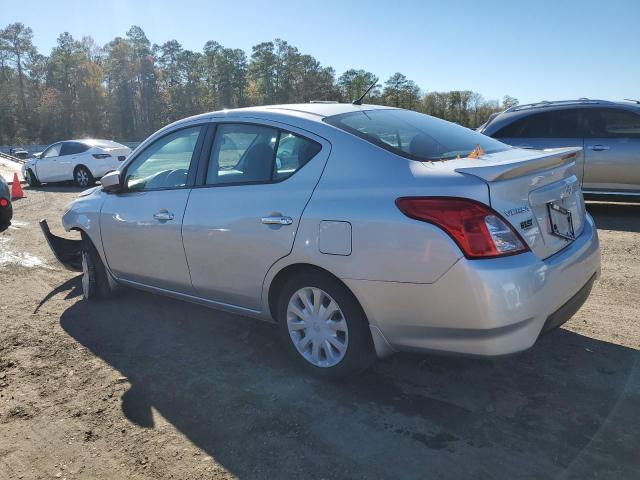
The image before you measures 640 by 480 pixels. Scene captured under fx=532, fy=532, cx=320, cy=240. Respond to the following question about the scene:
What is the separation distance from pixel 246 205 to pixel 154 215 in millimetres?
1038

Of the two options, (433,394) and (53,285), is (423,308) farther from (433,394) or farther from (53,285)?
(53,285)

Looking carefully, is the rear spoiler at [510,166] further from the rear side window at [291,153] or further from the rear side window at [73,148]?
the rear side window at [73,148]

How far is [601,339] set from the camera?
373 cm

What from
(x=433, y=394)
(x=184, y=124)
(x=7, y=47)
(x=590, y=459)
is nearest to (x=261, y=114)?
(x=184, y=124)

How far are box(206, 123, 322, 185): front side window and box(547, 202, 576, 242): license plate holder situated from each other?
4.55 ft

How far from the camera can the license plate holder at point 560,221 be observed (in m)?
2.94

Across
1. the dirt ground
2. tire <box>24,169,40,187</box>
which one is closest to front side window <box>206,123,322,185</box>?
the dirt ground

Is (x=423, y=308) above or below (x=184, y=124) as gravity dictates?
below

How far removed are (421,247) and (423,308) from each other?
326 millimetres

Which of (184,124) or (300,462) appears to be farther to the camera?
(184,124)

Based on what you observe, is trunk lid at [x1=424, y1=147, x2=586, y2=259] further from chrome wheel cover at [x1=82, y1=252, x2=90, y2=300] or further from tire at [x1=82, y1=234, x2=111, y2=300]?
chrome wheel cover at [x1=82, y1=252, x2=90, y2=300]

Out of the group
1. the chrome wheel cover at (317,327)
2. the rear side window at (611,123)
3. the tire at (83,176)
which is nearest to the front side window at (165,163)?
the chrome wheel cover at (317,327)

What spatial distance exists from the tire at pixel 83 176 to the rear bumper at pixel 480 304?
14742 millimetres

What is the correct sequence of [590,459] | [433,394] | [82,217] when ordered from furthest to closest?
1. [82,217]
2. [433,394]
3. [590,459]
